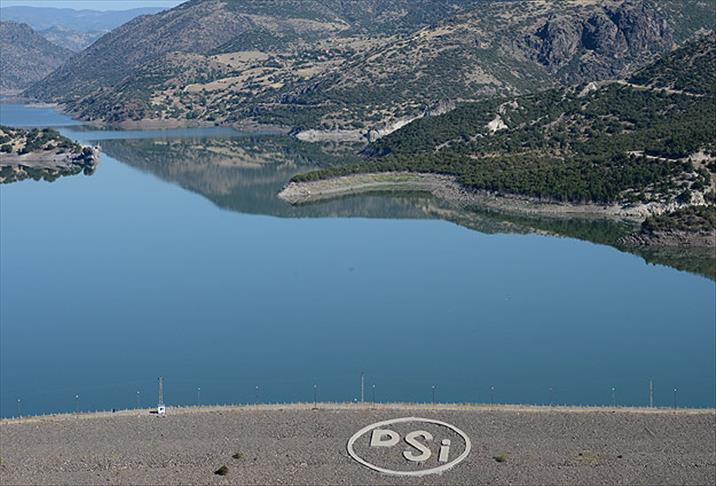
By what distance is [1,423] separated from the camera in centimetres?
4456

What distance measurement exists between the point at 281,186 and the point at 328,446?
276 feet

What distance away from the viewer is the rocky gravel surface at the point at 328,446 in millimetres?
38500

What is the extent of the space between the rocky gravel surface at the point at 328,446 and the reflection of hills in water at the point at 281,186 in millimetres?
36928

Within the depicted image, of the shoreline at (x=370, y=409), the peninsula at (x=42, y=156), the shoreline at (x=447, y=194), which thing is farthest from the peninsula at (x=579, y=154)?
the shoreline at (x=370, y=409)

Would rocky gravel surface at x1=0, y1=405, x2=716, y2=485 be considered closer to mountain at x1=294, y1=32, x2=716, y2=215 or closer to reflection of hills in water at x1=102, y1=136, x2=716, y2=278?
reflection of hills in water at x1=102, y1=136, x2=716, y2=278

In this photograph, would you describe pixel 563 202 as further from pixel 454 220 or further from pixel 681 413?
pixel 681 413

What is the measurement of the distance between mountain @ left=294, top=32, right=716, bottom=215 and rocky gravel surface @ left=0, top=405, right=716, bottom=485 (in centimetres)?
5595

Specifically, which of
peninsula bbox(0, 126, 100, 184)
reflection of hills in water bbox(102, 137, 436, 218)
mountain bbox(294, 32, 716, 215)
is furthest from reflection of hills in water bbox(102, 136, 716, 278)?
peninsula bbox(0, 126, 100, 184)

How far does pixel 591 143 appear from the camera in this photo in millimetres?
122750

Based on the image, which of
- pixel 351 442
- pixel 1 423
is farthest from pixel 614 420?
pixel 1 423

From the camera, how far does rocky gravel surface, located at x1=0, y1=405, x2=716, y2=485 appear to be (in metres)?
38.5

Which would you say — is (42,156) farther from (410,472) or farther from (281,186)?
(410,472)

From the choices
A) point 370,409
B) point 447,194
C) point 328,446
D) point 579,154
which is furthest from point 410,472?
point 579,154

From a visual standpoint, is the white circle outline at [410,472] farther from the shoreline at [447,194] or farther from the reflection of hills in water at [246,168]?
the reflection of hills in water at [246,168]
